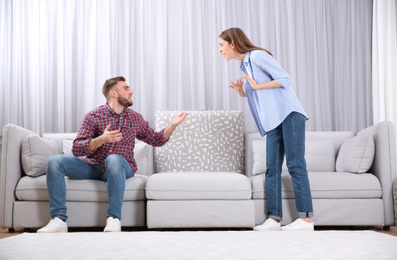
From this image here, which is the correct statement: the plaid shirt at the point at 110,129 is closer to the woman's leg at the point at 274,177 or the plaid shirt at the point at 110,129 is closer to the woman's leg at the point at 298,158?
the woman's leg at the point at 274,177

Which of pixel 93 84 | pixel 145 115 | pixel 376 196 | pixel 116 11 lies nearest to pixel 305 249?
pixel 376 196

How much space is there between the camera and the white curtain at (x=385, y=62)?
3771mm

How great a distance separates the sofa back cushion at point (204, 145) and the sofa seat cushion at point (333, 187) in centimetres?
61

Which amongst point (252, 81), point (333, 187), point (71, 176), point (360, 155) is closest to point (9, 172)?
point (71, 176)

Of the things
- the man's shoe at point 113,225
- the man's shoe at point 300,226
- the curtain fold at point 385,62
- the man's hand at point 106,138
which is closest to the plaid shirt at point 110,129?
the man's hand at point 106,138

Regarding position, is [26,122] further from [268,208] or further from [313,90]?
[313,90]

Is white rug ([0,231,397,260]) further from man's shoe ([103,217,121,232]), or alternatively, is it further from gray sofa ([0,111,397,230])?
gray sofa ([0,111,397,230])

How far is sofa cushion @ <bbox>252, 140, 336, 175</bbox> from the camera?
126 inches

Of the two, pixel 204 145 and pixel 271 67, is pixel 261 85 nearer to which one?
pixel 271 67

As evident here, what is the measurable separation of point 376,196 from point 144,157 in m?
1.65

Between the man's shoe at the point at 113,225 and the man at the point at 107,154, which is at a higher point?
the man at the point at 107,154

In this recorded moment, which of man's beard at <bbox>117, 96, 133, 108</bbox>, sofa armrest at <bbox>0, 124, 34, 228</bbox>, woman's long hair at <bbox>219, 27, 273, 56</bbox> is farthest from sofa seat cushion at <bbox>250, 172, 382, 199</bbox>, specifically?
sofa armrest at <bbox>0, 124, 34, 228</bbox>

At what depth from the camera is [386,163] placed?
283 centimetres

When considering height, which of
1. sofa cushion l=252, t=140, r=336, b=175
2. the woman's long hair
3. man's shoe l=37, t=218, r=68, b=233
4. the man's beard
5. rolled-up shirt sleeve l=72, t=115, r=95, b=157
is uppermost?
the woman's long hair
